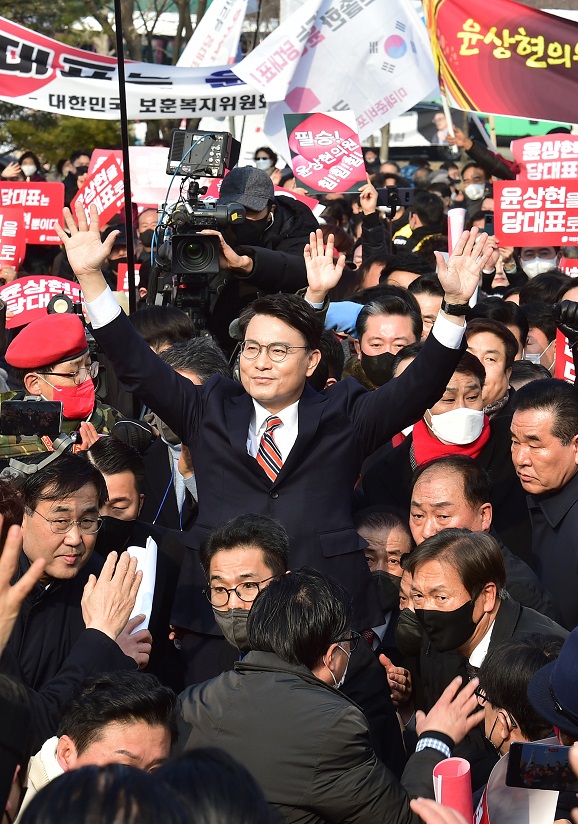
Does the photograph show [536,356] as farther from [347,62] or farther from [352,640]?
[352,640]

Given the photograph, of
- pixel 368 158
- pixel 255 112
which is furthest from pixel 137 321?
pixel 368 158

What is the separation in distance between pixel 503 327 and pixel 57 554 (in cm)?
264

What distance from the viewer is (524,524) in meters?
4.95

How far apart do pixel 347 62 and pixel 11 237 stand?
2.96m

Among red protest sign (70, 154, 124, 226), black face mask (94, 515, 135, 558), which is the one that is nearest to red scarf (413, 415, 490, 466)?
black face mask (94, 515, 135, 558)

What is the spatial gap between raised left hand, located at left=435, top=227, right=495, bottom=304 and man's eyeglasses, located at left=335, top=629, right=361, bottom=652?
1107 millimetres

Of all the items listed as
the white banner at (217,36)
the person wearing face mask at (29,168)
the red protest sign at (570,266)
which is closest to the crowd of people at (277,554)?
the red protest sign at (570,266)

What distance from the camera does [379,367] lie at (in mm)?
5828

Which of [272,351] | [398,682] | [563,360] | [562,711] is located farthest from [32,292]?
[562,711]

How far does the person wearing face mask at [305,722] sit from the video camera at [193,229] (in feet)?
8.90

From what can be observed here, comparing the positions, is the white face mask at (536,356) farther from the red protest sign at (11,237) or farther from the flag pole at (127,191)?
the red protest sign at (11,237)

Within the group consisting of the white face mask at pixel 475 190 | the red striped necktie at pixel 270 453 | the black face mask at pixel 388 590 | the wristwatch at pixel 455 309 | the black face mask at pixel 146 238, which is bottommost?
the black face mask at pixel 388 590

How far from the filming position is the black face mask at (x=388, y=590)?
14.3 ft

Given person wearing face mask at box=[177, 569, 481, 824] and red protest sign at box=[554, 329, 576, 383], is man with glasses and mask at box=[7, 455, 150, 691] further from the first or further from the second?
red protest sign at box=[554, 329, 576, 383]
